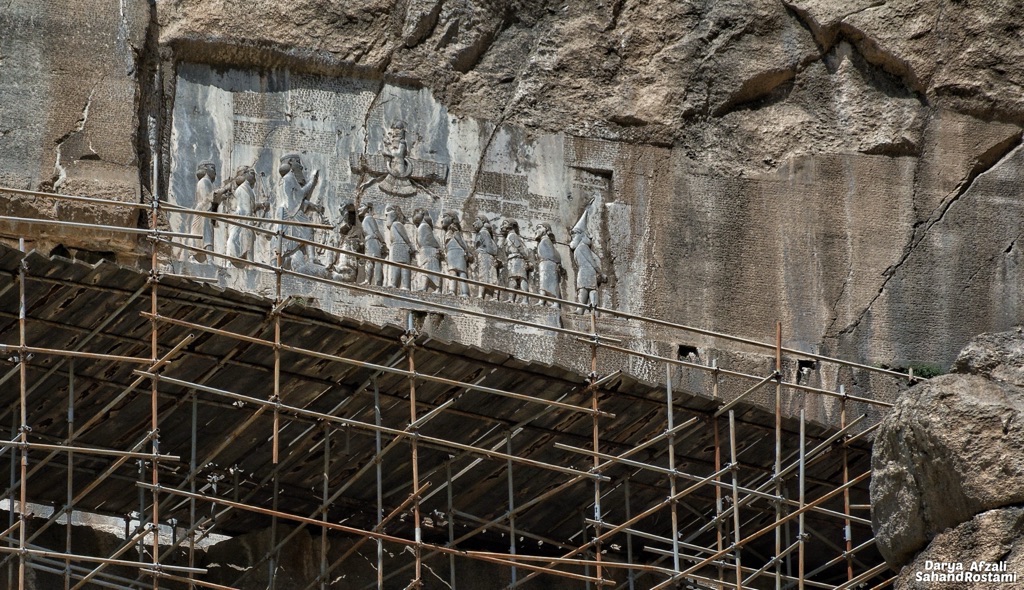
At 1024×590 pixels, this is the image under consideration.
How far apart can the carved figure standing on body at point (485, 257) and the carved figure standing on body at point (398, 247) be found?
0.49m

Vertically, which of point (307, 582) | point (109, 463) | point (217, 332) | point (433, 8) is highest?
point (433, 8)

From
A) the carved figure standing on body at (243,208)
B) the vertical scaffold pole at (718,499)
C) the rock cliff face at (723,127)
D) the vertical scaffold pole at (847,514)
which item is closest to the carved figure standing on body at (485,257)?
the rock cliff face at (723,127)

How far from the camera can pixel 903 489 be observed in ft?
33.0

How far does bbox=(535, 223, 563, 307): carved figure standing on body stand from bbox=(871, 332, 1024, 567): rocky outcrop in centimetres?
533

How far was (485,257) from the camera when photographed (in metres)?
15.3

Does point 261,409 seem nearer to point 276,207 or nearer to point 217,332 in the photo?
point 217,332

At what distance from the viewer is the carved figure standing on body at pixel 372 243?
14930 mm

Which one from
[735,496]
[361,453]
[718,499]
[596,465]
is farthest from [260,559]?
[735,496]

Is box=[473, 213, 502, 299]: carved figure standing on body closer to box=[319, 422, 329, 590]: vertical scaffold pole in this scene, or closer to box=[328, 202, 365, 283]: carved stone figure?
box=[328, 202, 365, 283]: carved stone figure

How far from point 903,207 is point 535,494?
470 centimetres

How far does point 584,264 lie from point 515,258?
0.54 meters

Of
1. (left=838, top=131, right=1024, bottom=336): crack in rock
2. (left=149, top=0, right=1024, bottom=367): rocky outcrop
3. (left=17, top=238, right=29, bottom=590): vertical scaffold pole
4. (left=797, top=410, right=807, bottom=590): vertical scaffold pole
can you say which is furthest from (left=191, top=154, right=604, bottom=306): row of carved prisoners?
(left=17, top=238, right=29, bottom=590): vertical scaffold pole

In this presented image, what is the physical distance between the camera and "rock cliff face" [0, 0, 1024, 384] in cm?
1546

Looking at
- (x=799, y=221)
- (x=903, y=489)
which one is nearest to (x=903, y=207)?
(x=799, y=221)
